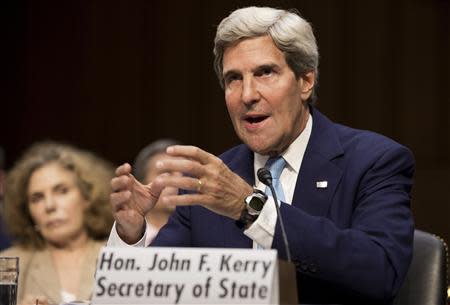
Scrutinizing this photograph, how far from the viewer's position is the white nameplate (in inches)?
71.9

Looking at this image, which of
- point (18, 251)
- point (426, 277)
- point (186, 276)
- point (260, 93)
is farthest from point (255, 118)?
point (18, 251)

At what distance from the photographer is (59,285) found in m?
4.64

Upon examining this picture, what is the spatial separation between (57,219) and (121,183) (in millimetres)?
2339

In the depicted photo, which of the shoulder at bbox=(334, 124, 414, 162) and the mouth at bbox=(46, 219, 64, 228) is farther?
the mouth at bbox=(46, 219, 64, 228)

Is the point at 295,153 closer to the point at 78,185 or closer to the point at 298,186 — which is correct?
the point at 298,186

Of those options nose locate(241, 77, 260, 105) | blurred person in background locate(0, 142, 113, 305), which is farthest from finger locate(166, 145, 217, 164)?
blurred person in background locate(0, 142, 113, 305)

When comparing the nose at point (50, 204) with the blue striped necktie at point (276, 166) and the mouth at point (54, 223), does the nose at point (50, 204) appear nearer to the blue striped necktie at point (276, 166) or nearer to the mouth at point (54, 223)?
the mouth at point (54, 223)

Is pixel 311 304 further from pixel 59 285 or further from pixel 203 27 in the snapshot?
pixel 203 27

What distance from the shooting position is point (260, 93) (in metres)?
2.67

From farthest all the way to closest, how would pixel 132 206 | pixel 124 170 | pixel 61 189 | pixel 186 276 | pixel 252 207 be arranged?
pixel 61 189
pixel 132 206
pixel 124 170
pixel 252 207
pixel 186 276

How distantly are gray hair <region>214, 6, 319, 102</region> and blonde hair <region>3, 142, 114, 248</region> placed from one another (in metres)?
2.24

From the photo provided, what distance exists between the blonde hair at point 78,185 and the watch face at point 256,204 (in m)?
2.67

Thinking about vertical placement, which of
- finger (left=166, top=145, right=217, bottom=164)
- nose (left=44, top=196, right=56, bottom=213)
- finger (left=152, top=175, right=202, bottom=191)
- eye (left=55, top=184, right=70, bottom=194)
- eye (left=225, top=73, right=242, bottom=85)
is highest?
eye (left=225, top=73, right=242, bottom=85)

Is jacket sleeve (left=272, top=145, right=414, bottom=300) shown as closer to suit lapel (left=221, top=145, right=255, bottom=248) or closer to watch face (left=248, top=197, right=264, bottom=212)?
watch face (left=248, top=197, right=264, bottom=212)
